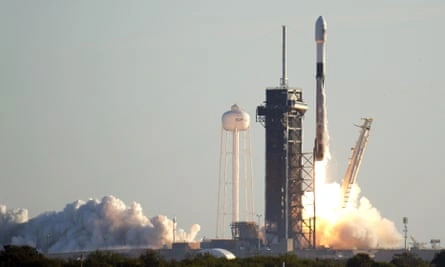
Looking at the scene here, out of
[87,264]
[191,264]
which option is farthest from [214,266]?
[87,264]

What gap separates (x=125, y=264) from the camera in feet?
630

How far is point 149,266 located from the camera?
194500 millimetres

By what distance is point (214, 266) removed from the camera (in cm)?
19975

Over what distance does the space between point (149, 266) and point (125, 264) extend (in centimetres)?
356

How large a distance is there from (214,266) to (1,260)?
80.1ft

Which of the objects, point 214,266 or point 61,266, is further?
point 214,266

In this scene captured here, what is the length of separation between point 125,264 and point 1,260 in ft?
44.3

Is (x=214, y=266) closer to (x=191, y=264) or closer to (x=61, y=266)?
(x=191, y=264)

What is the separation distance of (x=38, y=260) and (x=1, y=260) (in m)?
5.45

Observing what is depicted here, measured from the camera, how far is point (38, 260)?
620 ft

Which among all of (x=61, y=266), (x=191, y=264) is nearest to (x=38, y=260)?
(x=61, y=266)

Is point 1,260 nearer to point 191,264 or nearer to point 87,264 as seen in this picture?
point 87,264

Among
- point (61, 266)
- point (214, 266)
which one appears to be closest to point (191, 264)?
point (214, 266)

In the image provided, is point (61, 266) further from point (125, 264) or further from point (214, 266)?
point (214, 266)
